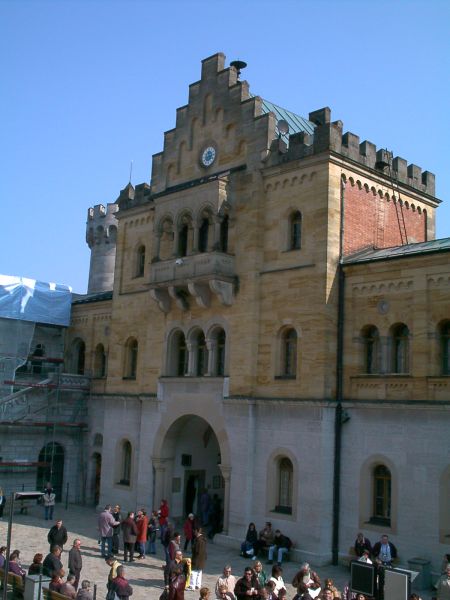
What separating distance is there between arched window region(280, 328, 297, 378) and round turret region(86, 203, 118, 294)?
28337mm

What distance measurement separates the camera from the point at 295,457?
2542 cm

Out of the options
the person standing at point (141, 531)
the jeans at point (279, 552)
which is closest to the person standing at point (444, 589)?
the jeans at point (279, 552)

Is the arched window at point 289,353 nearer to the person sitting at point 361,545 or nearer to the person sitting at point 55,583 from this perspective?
the person sitting at point 361,545

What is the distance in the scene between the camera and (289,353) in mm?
26906

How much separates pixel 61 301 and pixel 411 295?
22.2m

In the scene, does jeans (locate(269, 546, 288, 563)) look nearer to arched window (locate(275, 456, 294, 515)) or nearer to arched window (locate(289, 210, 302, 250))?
arched window (locate(275, 456, 294, 515))

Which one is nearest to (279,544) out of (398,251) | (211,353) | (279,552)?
(279,552)

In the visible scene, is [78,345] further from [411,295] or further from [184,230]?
[411,295]

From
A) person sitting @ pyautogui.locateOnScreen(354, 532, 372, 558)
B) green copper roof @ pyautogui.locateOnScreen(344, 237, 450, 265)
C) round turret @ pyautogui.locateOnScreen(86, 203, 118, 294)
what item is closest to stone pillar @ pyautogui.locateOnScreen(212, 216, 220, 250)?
green copper roof @ pyautogui.locateOnScreen(344, 237, 450, 265)

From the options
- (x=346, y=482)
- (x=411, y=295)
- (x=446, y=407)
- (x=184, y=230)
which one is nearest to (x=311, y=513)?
(x=346, y=482)

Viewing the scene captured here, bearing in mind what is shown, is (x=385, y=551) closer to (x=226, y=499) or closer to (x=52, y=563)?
(x=226, y=499)

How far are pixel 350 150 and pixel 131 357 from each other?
14.6 m

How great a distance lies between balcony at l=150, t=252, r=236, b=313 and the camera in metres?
28.2

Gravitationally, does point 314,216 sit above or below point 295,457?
above
